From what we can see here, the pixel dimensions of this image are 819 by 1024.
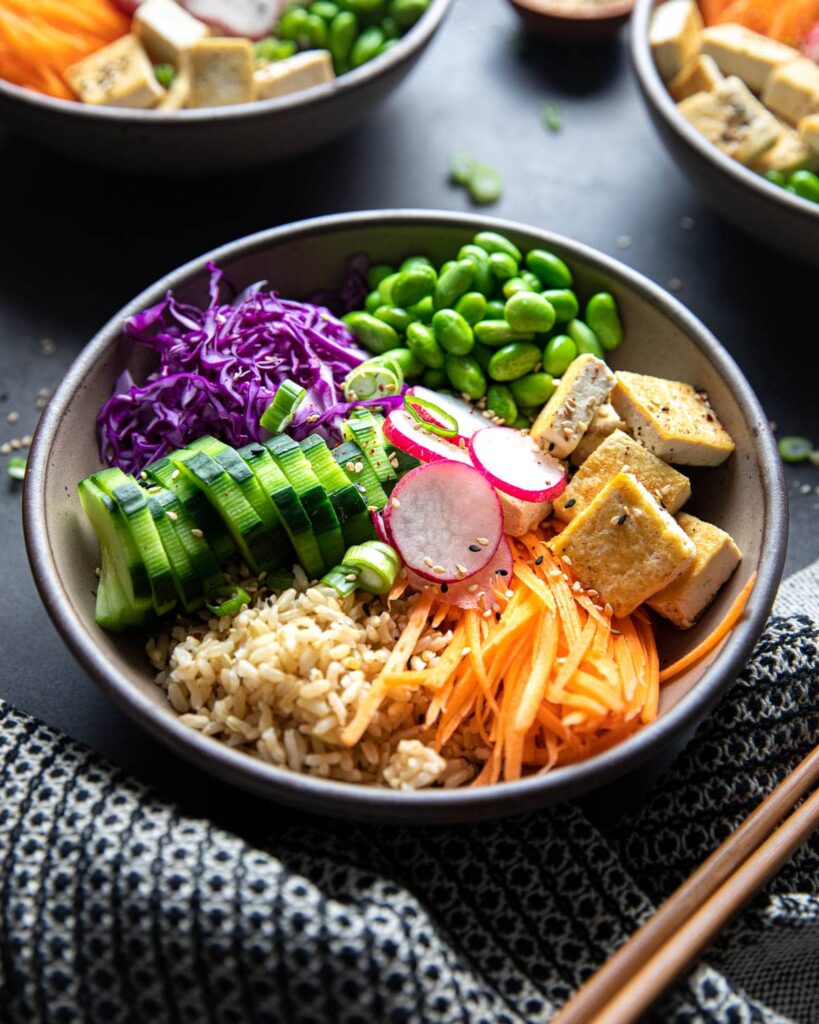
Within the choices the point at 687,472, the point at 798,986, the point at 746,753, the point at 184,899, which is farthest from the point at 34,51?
the point at 798,986

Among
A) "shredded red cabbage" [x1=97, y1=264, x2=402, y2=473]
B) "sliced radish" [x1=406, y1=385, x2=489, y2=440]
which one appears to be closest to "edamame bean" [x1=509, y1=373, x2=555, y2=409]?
"sliced radish" [x1=406, y1=385, x2=489, y2=440]

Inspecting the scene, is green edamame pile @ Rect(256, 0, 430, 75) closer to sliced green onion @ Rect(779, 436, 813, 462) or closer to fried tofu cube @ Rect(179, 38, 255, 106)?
fried tofu cube @ Rect(179, 38, 255, 106)

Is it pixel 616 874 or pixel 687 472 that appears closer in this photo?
pixel 616 874

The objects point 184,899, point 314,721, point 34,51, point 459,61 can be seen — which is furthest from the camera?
point 459,61

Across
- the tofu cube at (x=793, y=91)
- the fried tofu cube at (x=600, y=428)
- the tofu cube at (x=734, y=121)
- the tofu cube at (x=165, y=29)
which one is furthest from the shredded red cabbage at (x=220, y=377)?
the tofu cube at (x=793, y=91)

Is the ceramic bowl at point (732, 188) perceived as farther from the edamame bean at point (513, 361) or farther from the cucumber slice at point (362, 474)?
the cucumber slice at point (362, 474)

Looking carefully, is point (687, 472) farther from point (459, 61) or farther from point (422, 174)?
point (459, 61)
